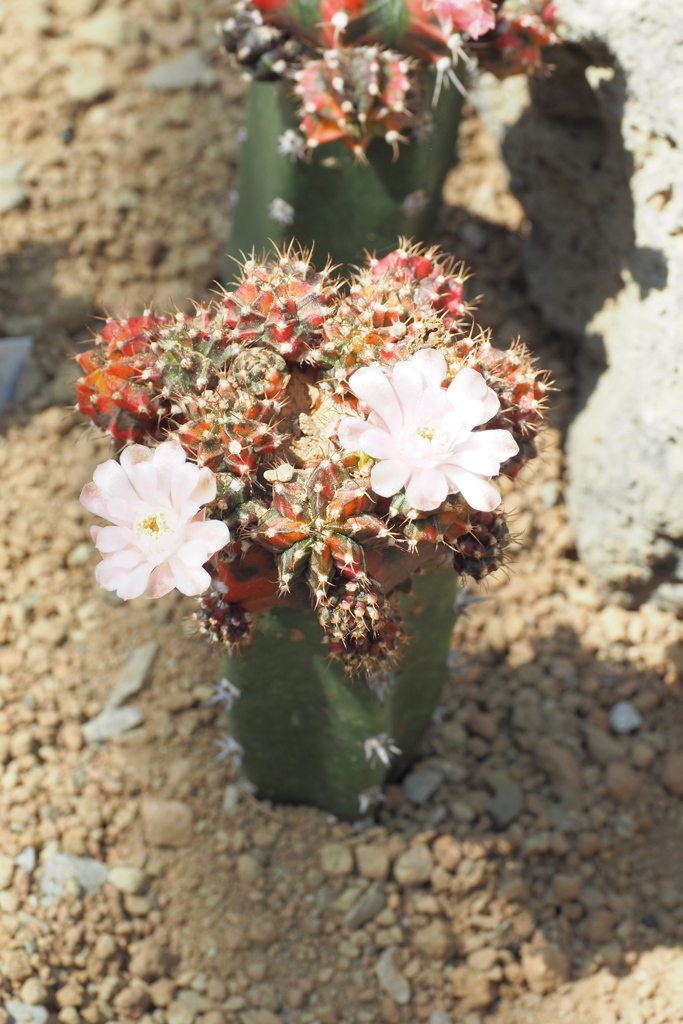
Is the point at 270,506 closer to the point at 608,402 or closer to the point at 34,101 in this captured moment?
the point at 608,402

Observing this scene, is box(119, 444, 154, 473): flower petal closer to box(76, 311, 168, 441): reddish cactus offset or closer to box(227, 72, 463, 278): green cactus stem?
box(76, 311, 168, 441): reddish cactus offset

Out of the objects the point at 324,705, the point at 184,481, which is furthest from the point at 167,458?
the point at 324,705

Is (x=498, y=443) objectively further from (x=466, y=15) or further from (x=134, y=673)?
(x=134, y=673)

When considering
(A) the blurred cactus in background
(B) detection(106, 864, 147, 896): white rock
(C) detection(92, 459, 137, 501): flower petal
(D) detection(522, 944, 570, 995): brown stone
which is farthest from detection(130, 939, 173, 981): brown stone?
(A) the blurred cactus in background

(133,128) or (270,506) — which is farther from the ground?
(270,506)

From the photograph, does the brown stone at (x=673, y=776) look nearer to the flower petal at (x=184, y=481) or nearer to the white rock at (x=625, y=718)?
the white rock at (x=625, y=718)

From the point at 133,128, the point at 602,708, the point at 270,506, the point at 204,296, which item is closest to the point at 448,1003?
the point at 602,708

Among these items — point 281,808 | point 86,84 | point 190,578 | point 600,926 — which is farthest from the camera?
point 86,84
